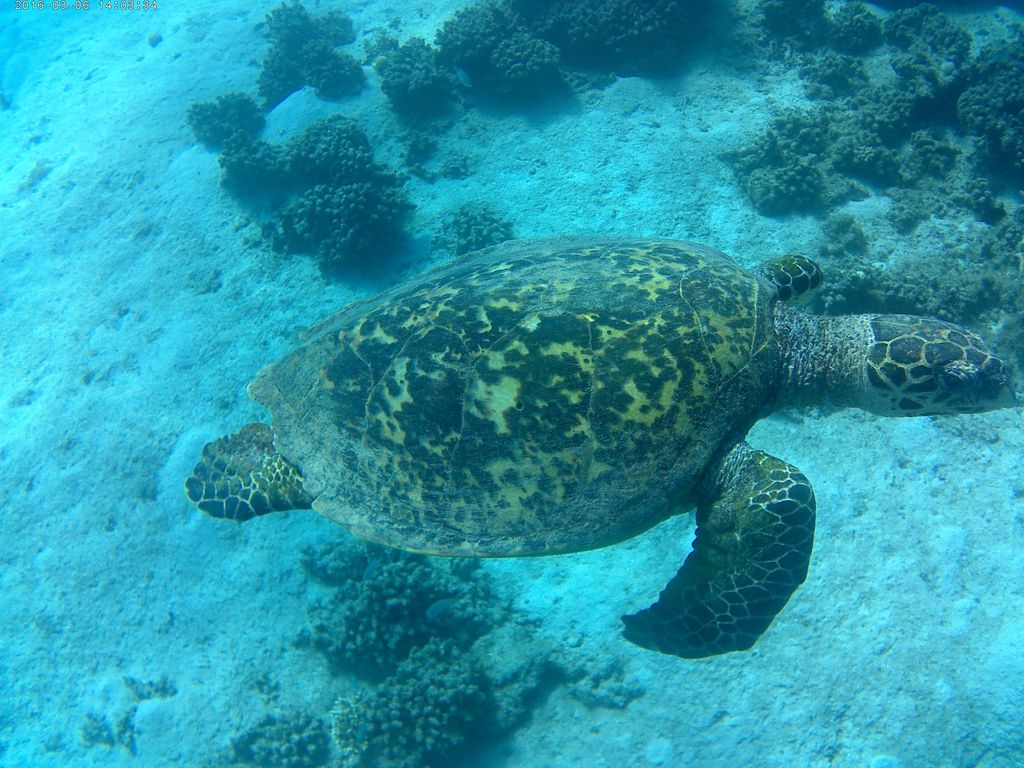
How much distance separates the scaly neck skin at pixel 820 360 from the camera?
3910mm

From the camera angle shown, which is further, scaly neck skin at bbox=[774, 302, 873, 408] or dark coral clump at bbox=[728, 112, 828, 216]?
dark coral clump at bbox=[728, 112, 828, 216]

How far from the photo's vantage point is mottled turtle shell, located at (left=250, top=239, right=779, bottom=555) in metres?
3.20

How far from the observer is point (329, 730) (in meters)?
5.19

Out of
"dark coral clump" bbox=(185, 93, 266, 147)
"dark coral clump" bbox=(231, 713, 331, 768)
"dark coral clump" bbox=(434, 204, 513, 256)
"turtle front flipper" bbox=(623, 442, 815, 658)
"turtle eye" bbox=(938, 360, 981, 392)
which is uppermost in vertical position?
"dark coral clump" bbox=(185, 93, 266, 147)

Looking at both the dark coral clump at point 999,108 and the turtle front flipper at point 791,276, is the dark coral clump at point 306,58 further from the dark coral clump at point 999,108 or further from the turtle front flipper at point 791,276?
the dark coral clump at point 999,108

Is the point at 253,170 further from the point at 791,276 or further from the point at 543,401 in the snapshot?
the point at 791,276

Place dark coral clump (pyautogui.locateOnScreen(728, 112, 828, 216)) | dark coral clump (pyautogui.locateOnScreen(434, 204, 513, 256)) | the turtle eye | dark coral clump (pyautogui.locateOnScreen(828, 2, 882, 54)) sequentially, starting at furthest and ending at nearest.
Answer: dark coral clump (pyautogui.locateOnScreen(828, 2, 882, 54)) → dark coral clump (pyautogui.locateOnScreen(434, 204, 513, 256)) → dark coral clump (pyautogui.locateOnScreen(728, 112, 828, 216)) → the turtle eye

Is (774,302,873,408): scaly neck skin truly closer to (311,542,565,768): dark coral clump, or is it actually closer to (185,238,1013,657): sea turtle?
(185,238,1013,657): sea turtle

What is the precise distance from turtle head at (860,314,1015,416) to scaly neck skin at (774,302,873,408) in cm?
8

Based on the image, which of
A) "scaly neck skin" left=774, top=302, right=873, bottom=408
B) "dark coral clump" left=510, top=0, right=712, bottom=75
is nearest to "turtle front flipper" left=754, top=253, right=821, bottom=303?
"scaly neck skin" left=774, top=302, right=873, bottom=408

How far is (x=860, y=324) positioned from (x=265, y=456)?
503cm

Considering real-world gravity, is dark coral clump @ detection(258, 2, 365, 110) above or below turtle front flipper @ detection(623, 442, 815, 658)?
above

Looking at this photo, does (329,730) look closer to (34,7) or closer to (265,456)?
(265,456)

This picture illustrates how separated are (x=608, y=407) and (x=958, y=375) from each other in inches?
98.4
